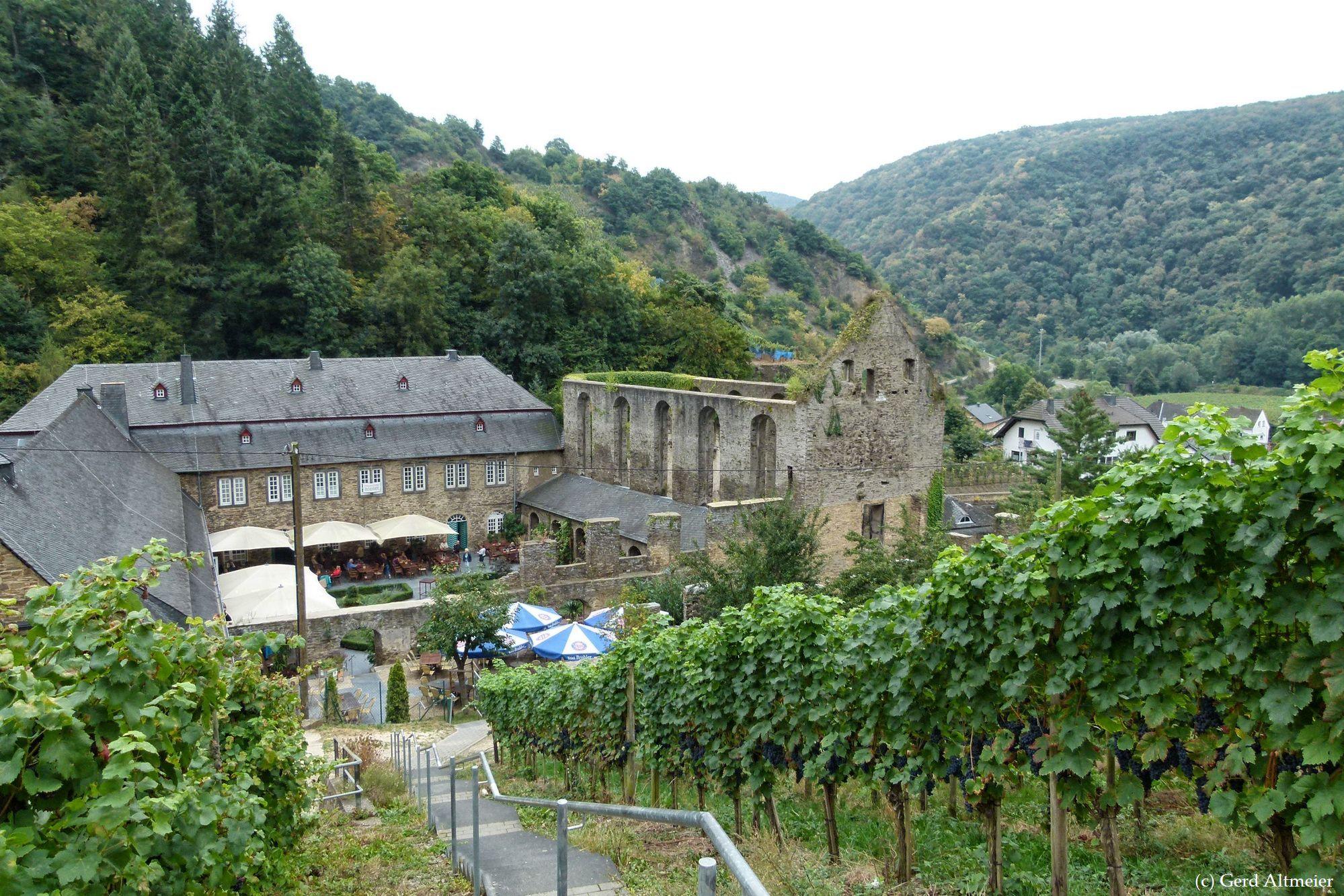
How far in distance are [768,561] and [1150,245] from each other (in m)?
93.3

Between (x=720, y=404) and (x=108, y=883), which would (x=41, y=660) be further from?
(x=720, y=404)

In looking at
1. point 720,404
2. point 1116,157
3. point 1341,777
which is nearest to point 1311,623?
point 1341,777

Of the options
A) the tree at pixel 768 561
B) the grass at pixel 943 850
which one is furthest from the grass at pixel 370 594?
the grass at pixel 943 850

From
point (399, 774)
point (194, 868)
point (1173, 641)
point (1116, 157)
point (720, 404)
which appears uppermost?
point (1116, 157)

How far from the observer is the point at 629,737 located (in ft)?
36.2

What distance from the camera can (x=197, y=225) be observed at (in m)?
44.7

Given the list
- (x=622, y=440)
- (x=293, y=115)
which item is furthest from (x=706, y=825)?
(x=293, y=115)

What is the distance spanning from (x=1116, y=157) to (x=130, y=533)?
426 feet

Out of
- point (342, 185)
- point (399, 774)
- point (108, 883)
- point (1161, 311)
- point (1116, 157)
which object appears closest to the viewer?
point (108, 883)

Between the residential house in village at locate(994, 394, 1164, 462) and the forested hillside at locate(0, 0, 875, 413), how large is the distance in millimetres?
25907

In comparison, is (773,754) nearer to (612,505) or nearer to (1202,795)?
(1202,795)

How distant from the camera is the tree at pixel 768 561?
64.6 feet

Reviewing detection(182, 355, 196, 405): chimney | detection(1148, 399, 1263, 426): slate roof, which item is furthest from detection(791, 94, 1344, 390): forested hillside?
detection(182, 355, 196, 405): chimney

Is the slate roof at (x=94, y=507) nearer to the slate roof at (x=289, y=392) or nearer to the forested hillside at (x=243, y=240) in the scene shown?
the slate roof at (x=289, y=392)
